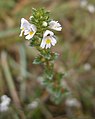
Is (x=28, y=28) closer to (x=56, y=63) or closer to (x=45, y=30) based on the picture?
(x=45, y=30)

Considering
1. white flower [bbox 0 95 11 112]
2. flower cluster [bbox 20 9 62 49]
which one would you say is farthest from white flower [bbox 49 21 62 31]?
white flower [bbox 0 95 11 112]

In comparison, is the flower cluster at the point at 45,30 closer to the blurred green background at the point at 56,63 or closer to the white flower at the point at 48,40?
the white flower at the point at 48,40

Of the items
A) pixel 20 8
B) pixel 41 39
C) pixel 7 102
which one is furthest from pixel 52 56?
pixel 20 8

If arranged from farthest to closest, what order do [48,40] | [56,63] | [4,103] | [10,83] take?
[56,63] → [10,83] → [4,103] → [48,40]

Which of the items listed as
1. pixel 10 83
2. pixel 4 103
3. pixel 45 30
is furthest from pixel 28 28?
pixel 10 83

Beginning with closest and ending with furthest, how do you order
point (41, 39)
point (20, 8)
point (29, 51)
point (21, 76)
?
point (41, 39)
point (21, 76)
point (29, 51)
point (20, 8)

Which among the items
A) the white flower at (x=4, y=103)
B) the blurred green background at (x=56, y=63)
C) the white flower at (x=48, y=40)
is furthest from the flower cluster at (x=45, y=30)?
the blurred green background at (x=56, y=63)

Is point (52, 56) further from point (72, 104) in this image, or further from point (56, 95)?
point (72, 104)

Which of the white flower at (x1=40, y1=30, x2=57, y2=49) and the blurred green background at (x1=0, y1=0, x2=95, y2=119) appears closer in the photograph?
the white flower at (x1=40, y1=30, x2=57, y2=49)

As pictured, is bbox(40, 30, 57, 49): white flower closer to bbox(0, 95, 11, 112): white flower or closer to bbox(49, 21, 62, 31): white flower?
bbox(49, 21, 62, 31): white flower
